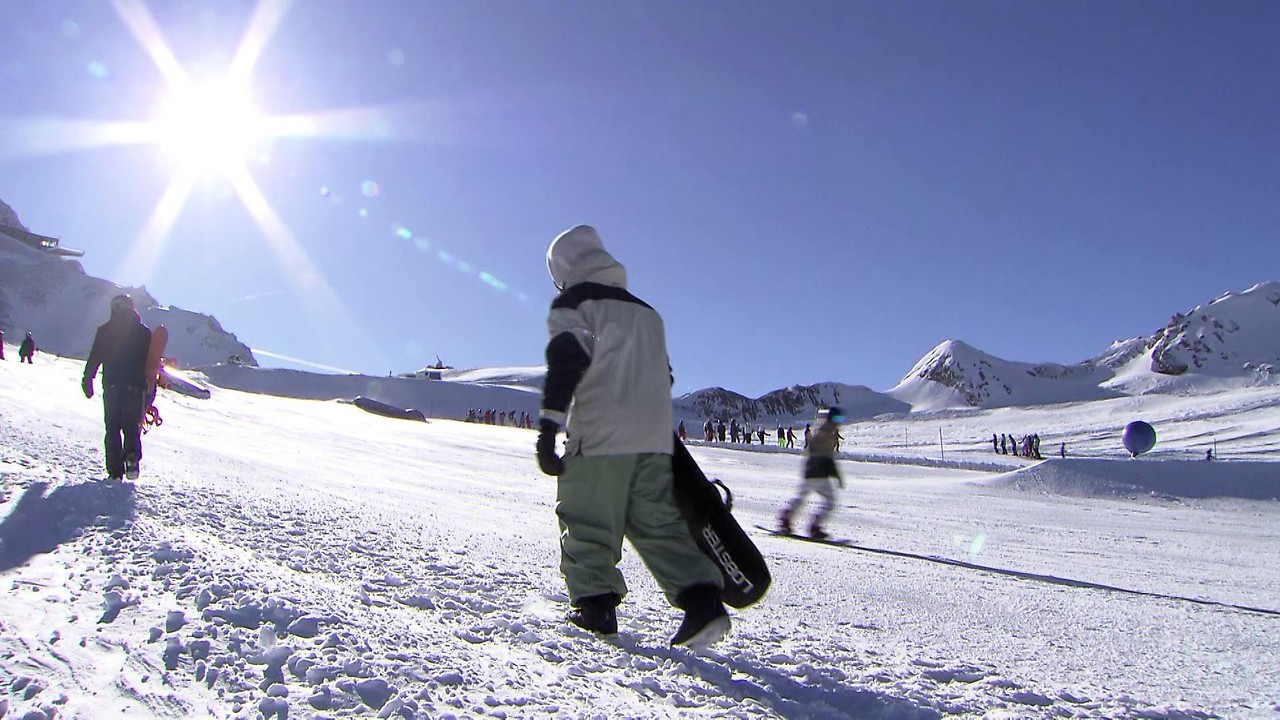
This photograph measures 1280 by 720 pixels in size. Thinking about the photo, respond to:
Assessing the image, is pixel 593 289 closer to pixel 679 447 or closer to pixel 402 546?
pixel 679 447

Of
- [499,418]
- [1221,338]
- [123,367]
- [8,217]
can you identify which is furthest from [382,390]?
[1221,338]

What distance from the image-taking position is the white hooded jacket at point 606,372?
98.2 inches

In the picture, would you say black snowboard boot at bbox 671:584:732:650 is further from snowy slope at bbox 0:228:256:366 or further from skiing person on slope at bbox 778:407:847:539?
snowy slope at bbox 0:228:256:366

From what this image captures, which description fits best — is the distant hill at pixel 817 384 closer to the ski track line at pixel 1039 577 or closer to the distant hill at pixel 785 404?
the distant hill at pixel 785 404

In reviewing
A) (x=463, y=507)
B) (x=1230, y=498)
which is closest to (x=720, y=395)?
(x=1230, y=498)

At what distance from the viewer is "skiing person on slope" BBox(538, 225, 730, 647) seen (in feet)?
7.90

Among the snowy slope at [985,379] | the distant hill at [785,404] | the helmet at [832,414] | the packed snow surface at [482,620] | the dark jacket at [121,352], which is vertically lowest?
the packed snow surface at [482,620]

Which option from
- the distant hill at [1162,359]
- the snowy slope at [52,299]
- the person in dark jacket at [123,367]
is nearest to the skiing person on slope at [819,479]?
the person in dark jacket at [123,367]

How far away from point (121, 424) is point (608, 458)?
4486 mm

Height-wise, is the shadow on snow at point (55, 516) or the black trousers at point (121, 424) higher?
the black trousers at point (121, 424)

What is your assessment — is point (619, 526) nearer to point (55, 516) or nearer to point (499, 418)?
point (55, 516)

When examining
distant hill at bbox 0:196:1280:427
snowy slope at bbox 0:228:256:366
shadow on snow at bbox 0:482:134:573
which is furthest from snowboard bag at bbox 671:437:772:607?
snowy slope at bbox 0:228:256:366

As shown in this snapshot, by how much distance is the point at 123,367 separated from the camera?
18.1 feet

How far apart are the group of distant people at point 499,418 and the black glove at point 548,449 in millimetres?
40246
